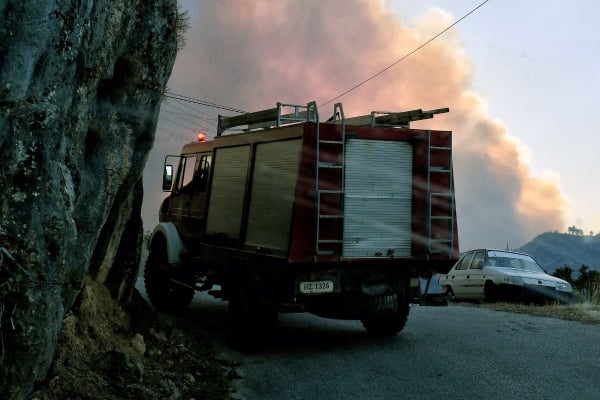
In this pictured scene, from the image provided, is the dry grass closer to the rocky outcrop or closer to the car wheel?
the car wheel

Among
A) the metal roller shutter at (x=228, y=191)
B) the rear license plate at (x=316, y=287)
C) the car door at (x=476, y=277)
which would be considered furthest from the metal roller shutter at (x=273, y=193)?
the car door at (x=476, y=277)

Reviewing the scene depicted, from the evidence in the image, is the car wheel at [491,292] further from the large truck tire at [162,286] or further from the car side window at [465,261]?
the large truck tire at [162,286]

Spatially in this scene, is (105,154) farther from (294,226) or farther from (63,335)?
(294,226)

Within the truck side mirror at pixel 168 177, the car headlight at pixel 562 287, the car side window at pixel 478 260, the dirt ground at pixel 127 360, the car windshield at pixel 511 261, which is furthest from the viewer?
the car side window at pixel 478 260

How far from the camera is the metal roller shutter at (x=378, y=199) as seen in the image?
8.33 meters

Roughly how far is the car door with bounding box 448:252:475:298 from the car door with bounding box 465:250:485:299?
128 millimetres

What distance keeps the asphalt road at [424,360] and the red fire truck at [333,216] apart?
615 millimetres

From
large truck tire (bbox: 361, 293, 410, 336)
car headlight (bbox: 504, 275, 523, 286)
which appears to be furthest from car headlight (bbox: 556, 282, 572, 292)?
large truck tire (bbox: 361, 293, 410, 336)

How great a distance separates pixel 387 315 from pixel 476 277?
8.18 metres

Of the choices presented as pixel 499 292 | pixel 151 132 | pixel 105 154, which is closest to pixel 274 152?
pixel 151 132

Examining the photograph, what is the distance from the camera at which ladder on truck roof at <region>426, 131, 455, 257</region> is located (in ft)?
28.8

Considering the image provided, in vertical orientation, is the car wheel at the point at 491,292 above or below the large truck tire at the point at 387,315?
above

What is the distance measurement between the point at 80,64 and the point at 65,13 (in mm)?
410

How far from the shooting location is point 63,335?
5496 millimetres
